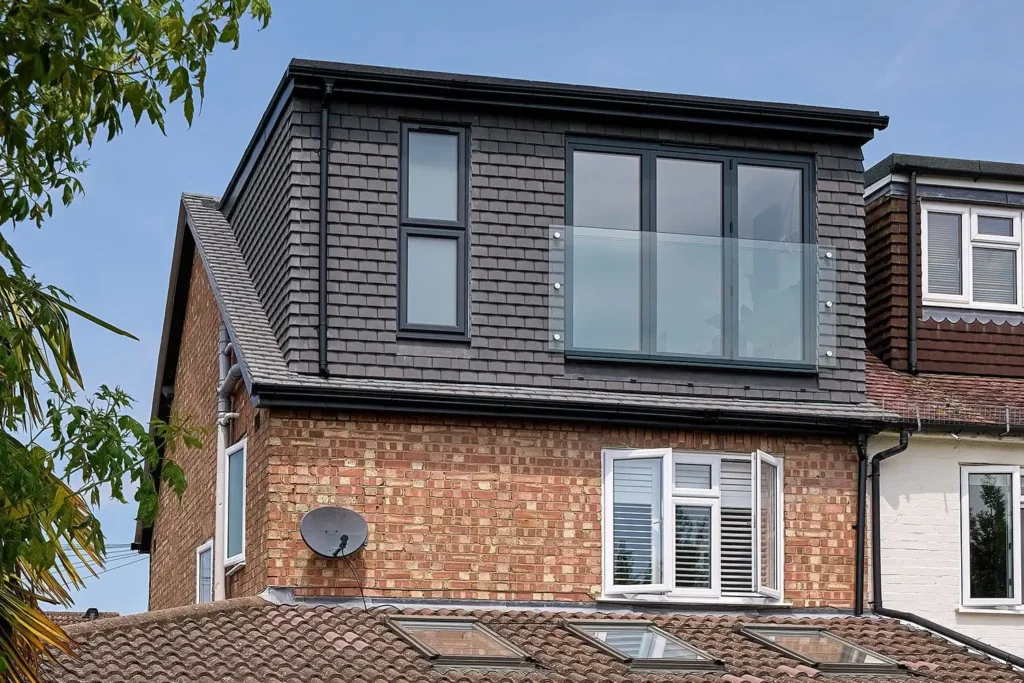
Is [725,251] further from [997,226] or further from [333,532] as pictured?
[333,532]

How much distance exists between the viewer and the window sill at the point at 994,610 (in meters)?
20.4

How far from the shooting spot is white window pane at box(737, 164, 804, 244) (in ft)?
67.7

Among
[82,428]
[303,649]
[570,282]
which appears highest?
[570,282]

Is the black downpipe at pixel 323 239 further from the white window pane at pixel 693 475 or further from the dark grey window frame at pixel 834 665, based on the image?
the dark grey window frame at pixel 834 665

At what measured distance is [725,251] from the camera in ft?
67.0

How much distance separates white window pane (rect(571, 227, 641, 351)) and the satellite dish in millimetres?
3190

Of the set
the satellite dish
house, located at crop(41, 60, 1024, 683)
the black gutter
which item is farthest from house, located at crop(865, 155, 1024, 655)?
the satellite dish

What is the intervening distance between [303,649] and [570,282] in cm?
520

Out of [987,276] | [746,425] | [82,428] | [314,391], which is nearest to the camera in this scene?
[82,428]

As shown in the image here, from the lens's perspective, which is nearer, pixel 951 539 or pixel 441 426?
pixel 441 426

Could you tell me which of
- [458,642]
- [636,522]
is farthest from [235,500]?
[636,522]

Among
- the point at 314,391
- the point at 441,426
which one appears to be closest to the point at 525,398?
the point at 441,426

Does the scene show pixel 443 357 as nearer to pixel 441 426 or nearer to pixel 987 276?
pixel 441 426

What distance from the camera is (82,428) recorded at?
12.3 metres
